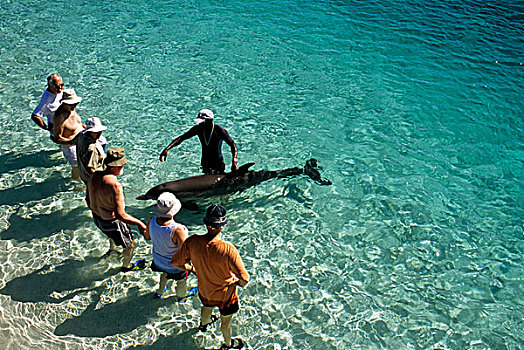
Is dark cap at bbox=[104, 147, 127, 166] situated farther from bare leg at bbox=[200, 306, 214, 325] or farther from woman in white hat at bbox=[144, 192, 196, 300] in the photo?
bare leg at bbox=[200, 306, 214, 325]

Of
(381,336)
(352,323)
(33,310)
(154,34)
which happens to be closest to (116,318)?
(33,310)

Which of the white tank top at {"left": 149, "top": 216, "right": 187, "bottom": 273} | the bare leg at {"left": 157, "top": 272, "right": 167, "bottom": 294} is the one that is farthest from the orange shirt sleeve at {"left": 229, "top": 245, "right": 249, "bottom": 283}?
the bare leg at {"left": 157, "top": 272, "right": 167, "bottom": 294}

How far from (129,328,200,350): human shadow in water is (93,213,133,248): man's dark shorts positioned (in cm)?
162

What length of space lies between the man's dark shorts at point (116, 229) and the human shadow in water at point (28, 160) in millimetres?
3774

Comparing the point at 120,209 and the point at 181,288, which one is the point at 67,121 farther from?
the point at 181,288

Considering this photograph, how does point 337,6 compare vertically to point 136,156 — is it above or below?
above

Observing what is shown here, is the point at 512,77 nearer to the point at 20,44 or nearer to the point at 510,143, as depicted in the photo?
the point at 510,143

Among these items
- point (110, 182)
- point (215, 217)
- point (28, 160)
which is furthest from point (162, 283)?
point (28, 160)

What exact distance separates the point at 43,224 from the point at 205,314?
13.3 ft

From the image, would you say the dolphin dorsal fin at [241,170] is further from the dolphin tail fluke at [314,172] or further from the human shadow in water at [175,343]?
the human shadow in water at [175,343]

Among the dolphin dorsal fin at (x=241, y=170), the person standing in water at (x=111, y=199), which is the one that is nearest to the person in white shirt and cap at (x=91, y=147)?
the person standing in water at (x=111, y=199)

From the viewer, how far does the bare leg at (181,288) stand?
20.1 ft

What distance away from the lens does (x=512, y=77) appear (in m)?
14.7

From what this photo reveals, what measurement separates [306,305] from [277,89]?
815 cm
